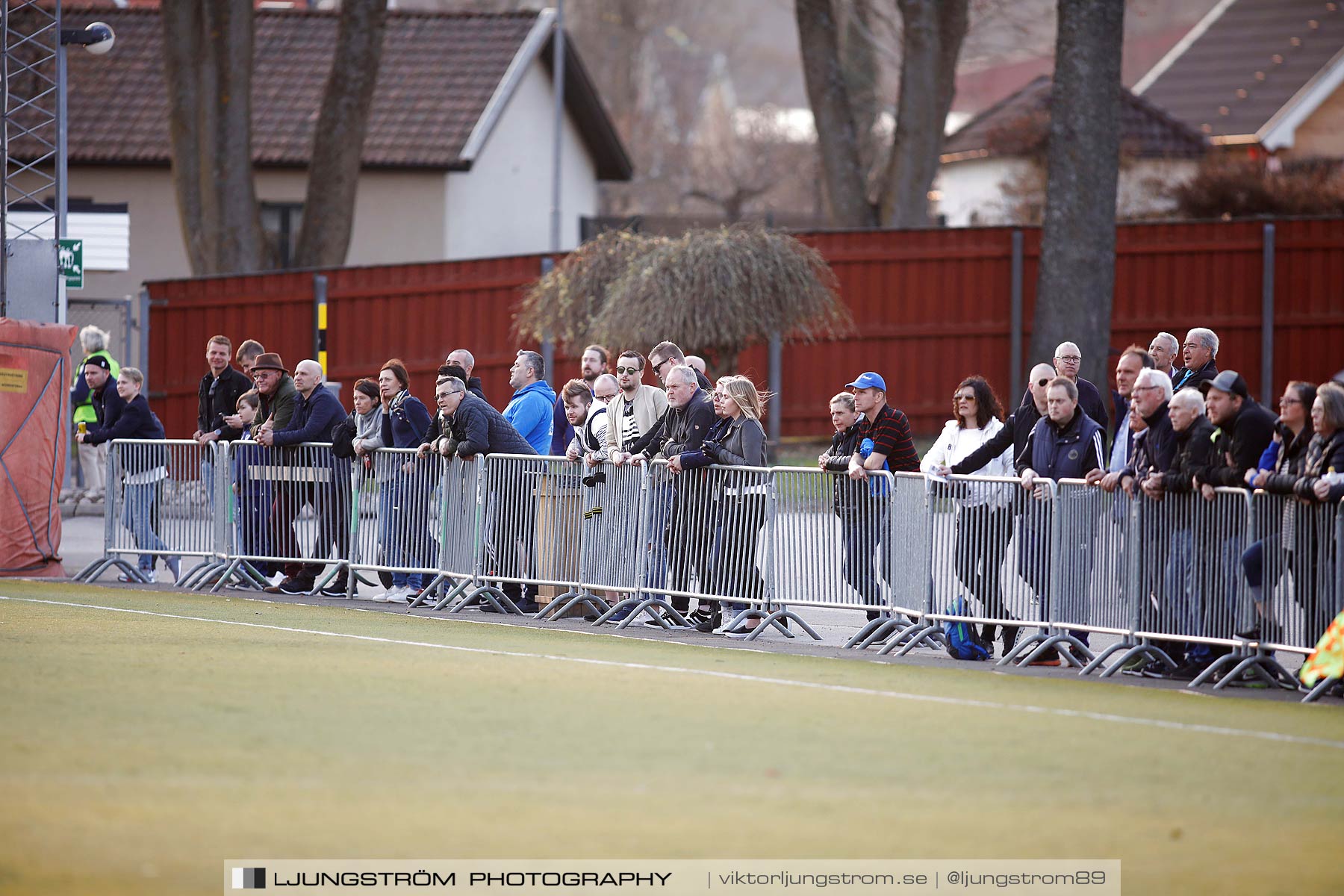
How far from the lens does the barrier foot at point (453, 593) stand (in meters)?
13.3

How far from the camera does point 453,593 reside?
1335cm

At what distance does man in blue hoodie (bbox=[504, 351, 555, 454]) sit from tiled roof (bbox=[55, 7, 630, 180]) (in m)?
18.4

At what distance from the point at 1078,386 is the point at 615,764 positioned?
664 cm

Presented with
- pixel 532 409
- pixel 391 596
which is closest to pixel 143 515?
pixel 391 596

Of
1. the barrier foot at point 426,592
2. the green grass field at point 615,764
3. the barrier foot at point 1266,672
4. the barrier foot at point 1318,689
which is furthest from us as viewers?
the barrier foot at point 426,592

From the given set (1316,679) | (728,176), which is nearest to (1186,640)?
(1316,679)

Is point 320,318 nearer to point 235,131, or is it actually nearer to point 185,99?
point 235,131

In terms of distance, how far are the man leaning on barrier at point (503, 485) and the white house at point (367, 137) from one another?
19256mm

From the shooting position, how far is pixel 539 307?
22453mm

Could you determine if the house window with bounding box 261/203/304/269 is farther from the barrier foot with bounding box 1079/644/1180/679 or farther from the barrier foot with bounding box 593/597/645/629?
the barrier foot with bounding box 1079/644/1180/679

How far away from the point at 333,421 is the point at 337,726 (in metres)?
6.93

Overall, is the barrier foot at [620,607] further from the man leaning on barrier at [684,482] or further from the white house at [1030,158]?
the white house at [1030,158]

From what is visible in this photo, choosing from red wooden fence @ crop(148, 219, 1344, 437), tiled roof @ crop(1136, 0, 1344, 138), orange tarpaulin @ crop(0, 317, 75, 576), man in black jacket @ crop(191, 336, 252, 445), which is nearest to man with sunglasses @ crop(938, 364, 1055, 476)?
man in black jacket @ crop(191, 336, 252, 445)

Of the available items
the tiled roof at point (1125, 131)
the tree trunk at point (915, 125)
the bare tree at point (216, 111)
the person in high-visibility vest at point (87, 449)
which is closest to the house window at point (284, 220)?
the bare tree at point (216, 111)
